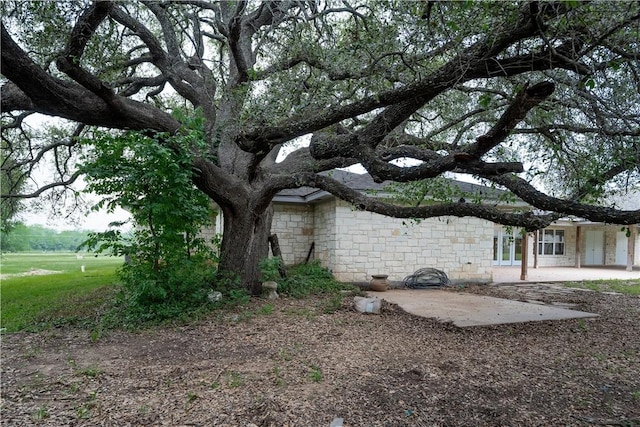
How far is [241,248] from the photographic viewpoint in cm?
779

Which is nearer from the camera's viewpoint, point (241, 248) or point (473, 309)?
point (473, 309)

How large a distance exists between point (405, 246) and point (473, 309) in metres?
4.14

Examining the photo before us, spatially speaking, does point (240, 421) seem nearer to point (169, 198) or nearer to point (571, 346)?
point (169, 198)

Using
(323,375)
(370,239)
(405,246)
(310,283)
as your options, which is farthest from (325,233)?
(323,375)

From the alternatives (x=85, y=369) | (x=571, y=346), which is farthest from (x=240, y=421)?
(x=571, y=346)

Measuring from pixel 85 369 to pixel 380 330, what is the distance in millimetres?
3735

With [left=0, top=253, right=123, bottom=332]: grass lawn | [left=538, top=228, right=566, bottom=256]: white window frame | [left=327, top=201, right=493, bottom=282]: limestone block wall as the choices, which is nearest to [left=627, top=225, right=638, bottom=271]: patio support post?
[left=538, top=228, right=566, bottom=256]: white window frame

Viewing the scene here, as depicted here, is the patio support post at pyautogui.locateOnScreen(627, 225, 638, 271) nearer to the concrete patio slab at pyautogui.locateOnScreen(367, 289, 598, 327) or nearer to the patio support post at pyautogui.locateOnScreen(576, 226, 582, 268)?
the patio support post at pyautogui.locateOnScreen(576, 226, 582, 268)

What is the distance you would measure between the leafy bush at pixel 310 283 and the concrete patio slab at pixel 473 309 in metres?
1.06

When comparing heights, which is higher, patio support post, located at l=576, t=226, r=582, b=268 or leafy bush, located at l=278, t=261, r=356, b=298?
patio support post, located at l=576, t=226, r=582, b=268

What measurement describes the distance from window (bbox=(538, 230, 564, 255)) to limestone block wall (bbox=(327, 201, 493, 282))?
29.2ft

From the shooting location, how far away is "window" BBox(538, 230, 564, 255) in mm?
19312

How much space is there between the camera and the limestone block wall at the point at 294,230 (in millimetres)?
12766

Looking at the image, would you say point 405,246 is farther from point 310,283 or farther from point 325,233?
point 310,283
